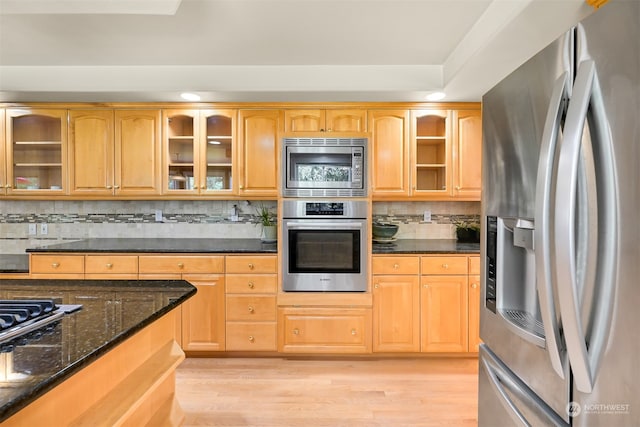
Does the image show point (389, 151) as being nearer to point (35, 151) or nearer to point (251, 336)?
point (251, 336)

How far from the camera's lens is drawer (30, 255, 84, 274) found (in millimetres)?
2971

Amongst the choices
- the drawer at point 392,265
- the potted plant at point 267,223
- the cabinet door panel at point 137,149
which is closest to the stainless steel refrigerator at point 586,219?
the drawer at point 392,265

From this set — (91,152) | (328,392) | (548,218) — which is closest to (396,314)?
(328,392)

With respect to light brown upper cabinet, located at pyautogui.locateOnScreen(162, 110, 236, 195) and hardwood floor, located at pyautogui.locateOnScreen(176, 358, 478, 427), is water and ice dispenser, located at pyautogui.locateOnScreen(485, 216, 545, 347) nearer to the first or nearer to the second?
hardwood floor, located at pyautogui.locateOnScreen(176, 358, 478, 427)

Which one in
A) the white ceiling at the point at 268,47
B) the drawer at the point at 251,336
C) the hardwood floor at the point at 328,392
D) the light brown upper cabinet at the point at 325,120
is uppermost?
the white ceiling at the point at 268,47

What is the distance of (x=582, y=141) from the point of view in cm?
77

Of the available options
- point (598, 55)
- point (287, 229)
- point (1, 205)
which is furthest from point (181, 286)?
point (1, 205)

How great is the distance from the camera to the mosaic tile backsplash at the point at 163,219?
3.58m

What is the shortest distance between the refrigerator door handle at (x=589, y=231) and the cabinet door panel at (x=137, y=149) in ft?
10.4

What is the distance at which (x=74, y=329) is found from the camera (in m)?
1.10

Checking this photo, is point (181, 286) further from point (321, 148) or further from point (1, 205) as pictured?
point (1, 205)

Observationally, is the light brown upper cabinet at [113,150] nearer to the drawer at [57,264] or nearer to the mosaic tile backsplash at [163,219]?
the mosaic tile backsplash at [163,219]

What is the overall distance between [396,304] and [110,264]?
2368 millimetres

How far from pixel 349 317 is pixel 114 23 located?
8.61 ft
